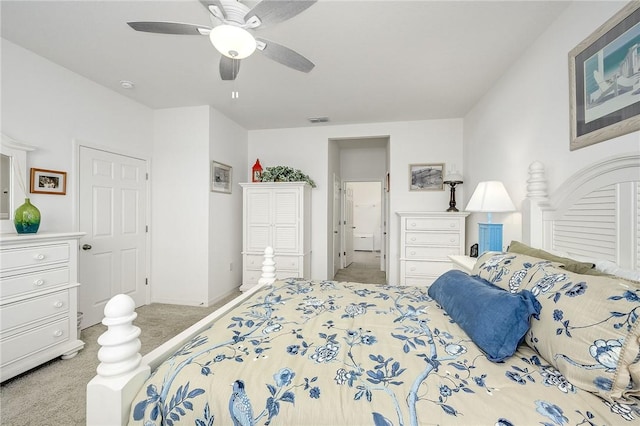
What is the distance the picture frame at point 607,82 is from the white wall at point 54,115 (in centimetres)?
404

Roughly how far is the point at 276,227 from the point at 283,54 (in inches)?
102

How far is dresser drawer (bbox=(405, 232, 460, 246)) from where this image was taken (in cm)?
345

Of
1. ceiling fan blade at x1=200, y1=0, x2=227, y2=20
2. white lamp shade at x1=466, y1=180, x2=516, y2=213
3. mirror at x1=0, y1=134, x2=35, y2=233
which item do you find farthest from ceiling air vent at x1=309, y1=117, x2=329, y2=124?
mirror at x1=0, y1=134, x2=35, y2=233

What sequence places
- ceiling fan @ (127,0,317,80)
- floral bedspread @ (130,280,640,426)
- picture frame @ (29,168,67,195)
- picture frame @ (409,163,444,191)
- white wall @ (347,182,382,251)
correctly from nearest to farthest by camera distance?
floral bedspread @ (130,280,640,426)
ceiling fan @ (127,0,317,80)
picture frame @ (29,168,67,195)
picture frame @ (409,163,444,191)
white wall @ (347,182,382,251)

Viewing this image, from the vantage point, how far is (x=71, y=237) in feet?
7.30

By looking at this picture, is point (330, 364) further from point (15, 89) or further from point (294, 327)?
point (15, 89)

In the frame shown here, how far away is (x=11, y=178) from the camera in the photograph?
2158 millimetres

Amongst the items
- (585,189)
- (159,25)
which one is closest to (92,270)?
(159,25)

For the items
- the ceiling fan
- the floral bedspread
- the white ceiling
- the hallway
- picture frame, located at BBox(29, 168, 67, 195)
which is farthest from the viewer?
the hallway

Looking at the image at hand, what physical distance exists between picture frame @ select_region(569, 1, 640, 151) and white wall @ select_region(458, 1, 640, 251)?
0.07 m

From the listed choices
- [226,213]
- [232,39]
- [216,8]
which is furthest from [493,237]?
[226,213]

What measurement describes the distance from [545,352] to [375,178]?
4.91 m

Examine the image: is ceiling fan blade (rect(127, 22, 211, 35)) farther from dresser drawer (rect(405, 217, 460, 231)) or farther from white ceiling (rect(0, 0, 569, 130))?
dresser drawer (rect(405, 217, 460, 231))

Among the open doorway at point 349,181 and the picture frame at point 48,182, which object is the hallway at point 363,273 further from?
the picture frame at point 48,182
